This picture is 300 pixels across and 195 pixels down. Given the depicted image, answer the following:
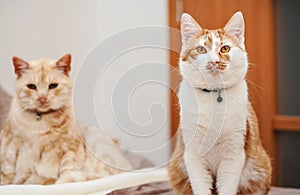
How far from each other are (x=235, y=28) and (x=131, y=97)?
299mm

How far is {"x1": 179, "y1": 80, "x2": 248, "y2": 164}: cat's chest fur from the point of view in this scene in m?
0.92

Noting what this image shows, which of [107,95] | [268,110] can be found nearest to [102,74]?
[107,95]

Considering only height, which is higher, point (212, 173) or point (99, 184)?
point (212, 173)

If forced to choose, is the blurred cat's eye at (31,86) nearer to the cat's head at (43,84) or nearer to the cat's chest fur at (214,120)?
the cat's head at (43,84)

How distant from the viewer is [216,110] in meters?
0.93

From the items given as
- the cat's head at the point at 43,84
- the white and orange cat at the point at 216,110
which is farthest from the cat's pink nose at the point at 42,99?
the white and orange cat at the point at 216,110

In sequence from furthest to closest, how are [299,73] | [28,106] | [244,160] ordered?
[299,73]
[28,106]
[244,160]

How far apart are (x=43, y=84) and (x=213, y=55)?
0.49 metres

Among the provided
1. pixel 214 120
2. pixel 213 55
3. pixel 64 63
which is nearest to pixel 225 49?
pixel 213 55

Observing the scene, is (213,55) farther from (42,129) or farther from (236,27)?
(42,129)

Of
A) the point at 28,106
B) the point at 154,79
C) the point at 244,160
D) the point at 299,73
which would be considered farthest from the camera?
the point at 299,73

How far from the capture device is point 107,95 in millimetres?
1133

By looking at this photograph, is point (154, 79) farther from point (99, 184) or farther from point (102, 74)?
point (99, 184)

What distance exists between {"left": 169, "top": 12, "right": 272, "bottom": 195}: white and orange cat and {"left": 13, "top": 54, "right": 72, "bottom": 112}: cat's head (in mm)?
387
